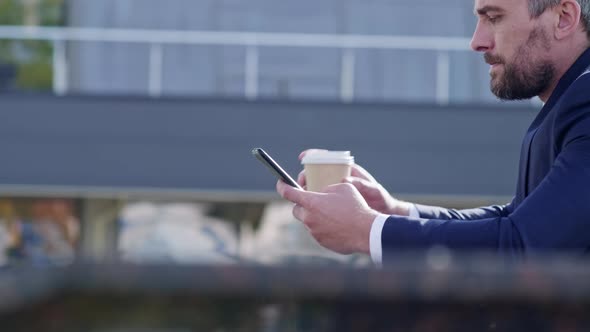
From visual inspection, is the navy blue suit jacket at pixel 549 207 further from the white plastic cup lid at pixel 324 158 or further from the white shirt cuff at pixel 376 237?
the white plastic cup lid at pixel 324 158

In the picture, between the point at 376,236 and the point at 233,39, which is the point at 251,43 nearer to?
the point at 233,39

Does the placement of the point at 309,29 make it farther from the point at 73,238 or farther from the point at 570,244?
the point at 570,244

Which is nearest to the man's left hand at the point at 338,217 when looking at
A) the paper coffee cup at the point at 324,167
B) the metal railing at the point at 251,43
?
the paper coffee cup at the point at 324,167

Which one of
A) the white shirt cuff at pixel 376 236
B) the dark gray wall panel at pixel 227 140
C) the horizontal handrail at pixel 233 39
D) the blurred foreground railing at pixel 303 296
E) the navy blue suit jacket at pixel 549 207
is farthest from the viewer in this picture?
the horizontal handrail at pixel 233 39

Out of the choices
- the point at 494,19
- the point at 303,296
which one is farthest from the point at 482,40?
the point at 303,296

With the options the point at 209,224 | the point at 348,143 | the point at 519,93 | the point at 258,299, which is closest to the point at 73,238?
the point at 209,224

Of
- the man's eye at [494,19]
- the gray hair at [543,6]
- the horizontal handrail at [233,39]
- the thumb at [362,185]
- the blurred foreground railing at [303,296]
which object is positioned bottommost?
the thumb at [362,185]

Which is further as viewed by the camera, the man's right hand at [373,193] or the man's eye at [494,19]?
the man's right hand at [373,193]

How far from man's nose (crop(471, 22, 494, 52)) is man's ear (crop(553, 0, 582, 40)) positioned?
0.14 m

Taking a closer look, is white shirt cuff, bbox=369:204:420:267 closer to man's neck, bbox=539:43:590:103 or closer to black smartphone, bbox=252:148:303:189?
black smartphone, bbox=252:148:303:189

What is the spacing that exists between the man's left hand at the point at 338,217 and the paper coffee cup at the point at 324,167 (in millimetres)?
206

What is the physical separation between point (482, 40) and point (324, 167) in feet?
1.44

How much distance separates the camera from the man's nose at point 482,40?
2.18 meters

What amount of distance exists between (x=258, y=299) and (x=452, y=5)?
11580mm
